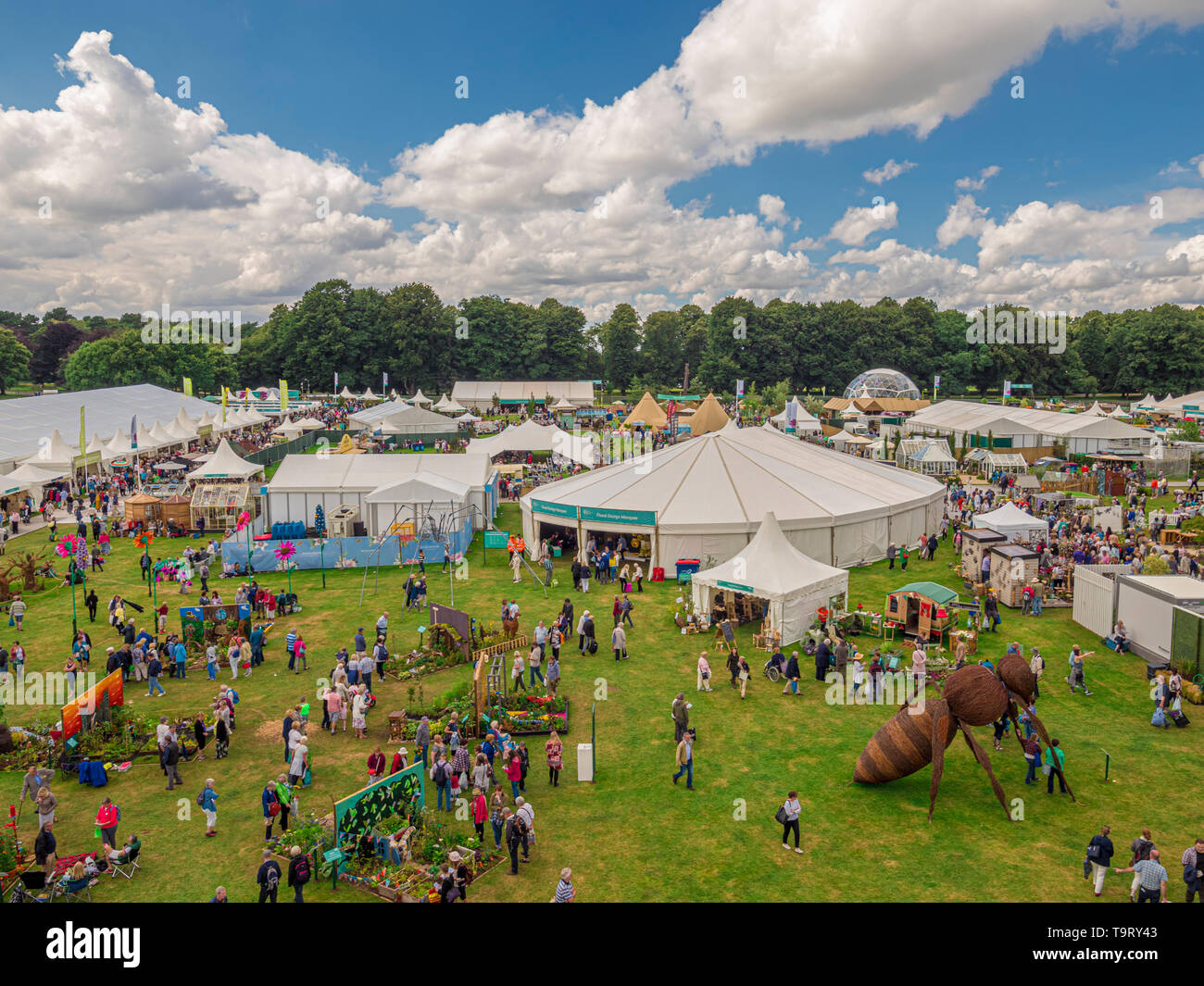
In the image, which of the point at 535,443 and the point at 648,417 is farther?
the point at 648,417

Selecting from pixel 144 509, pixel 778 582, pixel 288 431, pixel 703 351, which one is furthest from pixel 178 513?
pixel 703 351

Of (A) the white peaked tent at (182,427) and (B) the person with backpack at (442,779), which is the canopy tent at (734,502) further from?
(A) the white peaked tent at (182,427)

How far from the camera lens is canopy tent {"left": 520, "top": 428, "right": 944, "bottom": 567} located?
84.1 feet

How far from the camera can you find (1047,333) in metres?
105

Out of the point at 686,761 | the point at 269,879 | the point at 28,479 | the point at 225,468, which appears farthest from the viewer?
the point at 225,468

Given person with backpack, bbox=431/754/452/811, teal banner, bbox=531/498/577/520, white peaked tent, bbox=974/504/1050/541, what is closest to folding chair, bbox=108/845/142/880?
person with backpack, bbox=431/754/452/811

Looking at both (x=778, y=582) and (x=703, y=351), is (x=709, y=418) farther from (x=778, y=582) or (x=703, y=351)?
(x=703, y=351)

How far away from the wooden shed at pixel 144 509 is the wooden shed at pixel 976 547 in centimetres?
3009

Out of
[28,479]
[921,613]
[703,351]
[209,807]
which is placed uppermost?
[703,351]

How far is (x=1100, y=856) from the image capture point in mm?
10148

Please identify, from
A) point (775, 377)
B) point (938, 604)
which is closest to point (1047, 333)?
point (775, 377)

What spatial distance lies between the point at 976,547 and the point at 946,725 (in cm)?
1415
